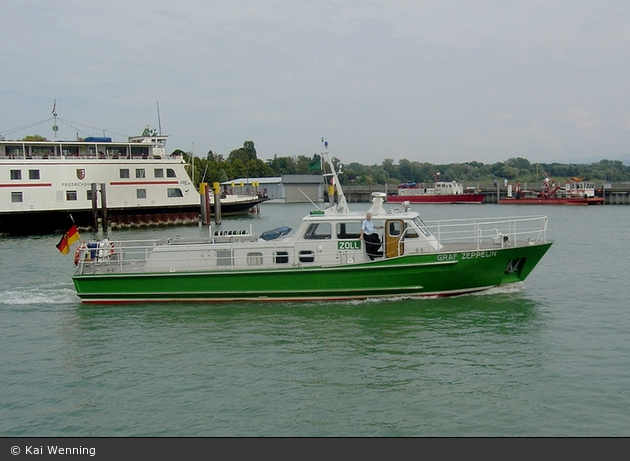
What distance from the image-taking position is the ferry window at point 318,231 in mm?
18828

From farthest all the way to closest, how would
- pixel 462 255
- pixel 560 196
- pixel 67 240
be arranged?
pixel 560 196, pixel 67 240, pixel 462 255

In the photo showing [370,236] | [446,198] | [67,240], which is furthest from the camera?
[446,198]

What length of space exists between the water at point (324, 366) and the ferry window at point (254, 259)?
134 centimetres

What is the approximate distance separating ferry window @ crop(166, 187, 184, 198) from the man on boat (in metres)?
37.4

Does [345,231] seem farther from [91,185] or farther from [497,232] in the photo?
[91,185]

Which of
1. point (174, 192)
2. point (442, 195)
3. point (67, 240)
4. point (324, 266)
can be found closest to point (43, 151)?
point (174, 192)

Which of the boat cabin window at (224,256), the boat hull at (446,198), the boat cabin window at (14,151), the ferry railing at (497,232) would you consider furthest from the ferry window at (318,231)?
the boat hull at (446,198)

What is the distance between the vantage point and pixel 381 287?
18281 millimetres

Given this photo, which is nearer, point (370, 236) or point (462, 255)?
point (462, 255)

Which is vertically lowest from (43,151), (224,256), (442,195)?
(224,256)

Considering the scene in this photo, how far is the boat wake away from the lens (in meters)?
20.1

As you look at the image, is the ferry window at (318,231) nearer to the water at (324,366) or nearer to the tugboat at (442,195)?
the water at (324,366)

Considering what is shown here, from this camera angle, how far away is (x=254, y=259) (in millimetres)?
19031

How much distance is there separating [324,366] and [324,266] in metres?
5.17
